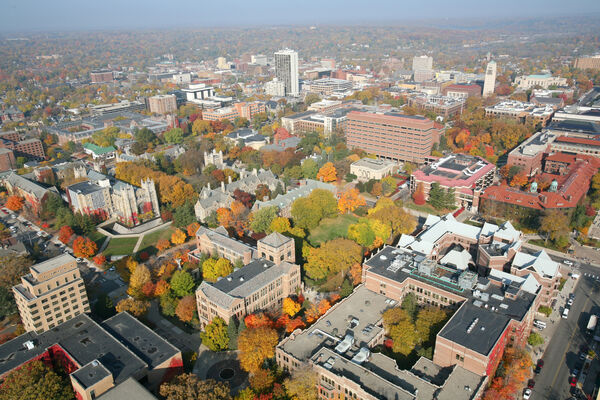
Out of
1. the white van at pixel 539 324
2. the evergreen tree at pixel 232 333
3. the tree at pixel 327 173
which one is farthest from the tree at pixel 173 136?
the white van at pixel 539 324

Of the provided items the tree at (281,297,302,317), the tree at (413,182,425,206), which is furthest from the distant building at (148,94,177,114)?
the tree at (281,297,302,317)

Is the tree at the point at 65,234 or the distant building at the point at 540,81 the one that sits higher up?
the distant building at the point at 540,81

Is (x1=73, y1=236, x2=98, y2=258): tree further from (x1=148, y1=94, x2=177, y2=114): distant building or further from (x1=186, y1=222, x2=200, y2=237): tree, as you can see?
(x1=148, y1=94, x2=177, y2=114): distant building

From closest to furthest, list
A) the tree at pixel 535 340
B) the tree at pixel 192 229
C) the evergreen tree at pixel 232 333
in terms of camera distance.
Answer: the evergreen tree at pixel 232 333
the tree at pixel 535 340
the tree at pixel 192 229

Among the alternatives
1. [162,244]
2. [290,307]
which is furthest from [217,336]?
[162,244]

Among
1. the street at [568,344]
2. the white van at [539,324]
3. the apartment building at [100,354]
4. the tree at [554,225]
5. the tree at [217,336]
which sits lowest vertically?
the street at [568,344]

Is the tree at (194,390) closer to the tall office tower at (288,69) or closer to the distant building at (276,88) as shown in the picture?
the distant building at (276,88)

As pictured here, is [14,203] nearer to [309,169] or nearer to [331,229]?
[309,169]

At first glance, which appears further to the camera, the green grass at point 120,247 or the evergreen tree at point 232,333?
the green grass at point 120,247
